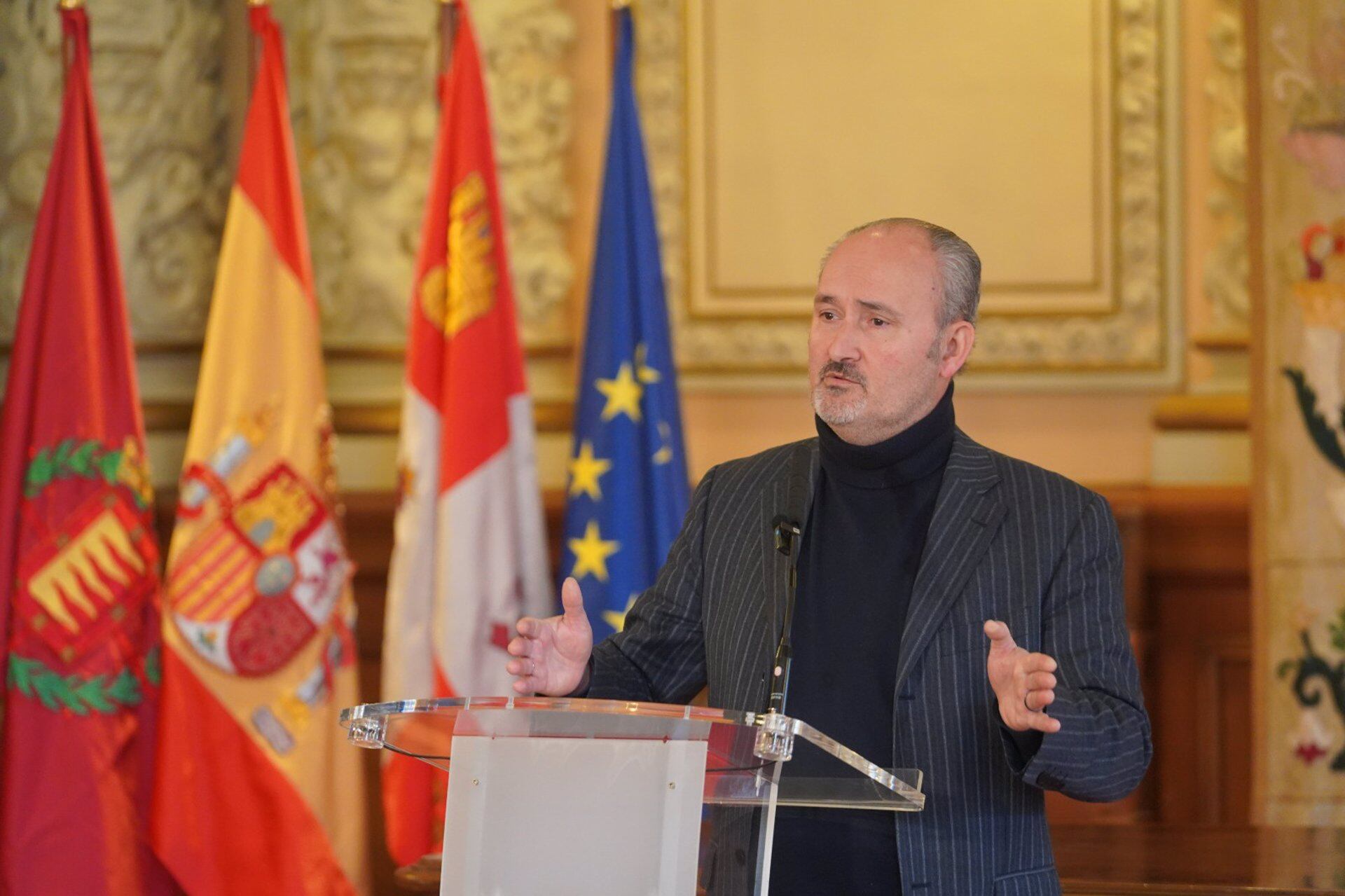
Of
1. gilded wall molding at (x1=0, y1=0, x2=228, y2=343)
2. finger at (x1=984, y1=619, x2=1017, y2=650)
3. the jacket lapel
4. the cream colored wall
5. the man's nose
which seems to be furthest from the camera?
the cream colored wall

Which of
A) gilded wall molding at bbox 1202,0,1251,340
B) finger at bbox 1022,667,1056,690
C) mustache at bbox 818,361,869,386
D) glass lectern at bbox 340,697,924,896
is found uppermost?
gilded wall molding at bbox 1202,0,1251,340

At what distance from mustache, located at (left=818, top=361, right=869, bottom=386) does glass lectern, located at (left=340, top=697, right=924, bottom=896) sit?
2.13 ft

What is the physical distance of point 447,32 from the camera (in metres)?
4.04

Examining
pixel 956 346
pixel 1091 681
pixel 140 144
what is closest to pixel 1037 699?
pixel 1091 681

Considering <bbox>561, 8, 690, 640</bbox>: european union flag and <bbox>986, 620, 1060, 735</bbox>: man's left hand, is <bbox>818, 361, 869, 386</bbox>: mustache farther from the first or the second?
<bbox>561, 8, 690, 640</bbox>: european union flag

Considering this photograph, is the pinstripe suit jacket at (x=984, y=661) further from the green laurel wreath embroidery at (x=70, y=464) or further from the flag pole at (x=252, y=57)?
the flag pole at (x=252, y=57)

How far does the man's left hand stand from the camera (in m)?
1.71

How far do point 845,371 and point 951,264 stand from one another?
0.76ft

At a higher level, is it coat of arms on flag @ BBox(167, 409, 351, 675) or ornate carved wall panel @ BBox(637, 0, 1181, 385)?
ornate carved wall panel @ BBox(637, 0, 1181, 385)

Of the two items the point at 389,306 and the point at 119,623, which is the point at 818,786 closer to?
the point at 119,623

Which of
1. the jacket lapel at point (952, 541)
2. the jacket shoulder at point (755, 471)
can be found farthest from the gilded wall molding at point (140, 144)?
the jacket lapel at point (952, 541)

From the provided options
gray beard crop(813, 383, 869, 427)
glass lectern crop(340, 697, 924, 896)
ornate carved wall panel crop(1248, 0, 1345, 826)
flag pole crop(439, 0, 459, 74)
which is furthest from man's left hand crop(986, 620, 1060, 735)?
flag pole crop(439, 0, 459, 74)

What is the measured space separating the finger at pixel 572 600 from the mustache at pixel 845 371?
481 mm

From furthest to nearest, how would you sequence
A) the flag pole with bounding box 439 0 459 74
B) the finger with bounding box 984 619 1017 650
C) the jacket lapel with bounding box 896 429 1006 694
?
the flag pole with bounding box 439 0 459 74
the jacket lapel with bounding box 896 429 1006 694
the finger with bounding box 984 619 1017 650
